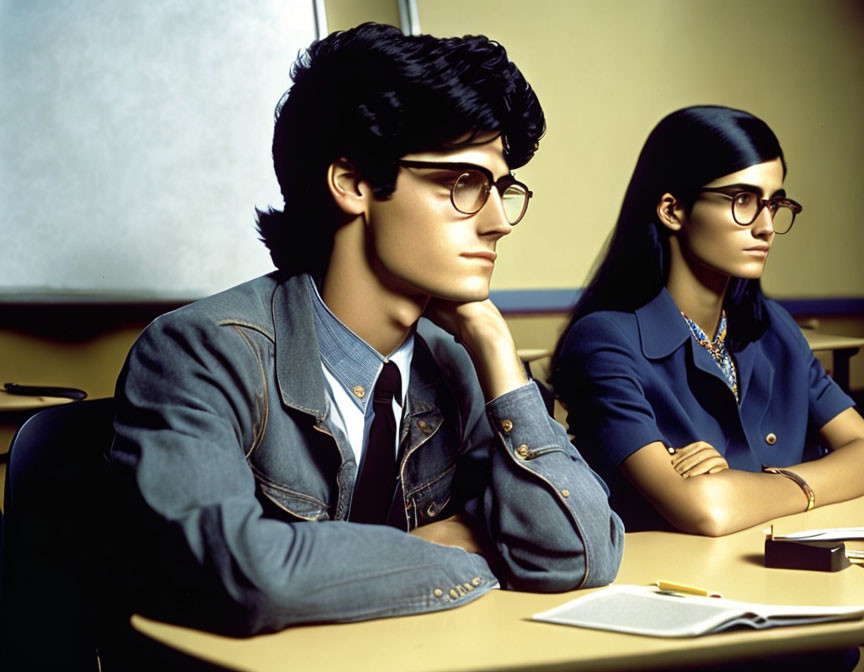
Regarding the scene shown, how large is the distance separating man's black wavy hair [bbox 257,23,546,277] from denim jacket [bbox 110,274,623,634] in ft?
0.46

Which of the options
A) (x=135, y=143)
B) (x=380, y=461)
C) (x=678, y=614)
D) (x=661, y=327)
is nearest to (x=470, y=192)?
(x=380, y=461)

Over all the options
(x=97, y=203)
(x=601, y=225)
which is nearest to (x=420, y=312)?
(x=97, y=203)

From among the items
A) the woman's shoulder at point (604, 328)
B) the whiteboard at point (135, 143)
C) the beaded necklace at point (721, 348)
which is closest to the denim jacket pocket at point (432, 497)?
the woman's shoulder at point (604, 328)

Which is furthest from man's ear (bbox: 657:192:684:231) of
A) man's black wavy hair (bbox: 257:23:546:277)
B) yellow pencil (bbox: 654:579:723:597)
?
yellow pencil (bbox: 654:579:723:597)

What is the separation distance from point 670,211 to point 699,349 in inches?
13.1

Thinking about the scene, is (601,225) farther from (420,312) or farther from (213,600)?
(213,600)

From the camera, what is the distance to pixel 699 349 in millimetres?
2236

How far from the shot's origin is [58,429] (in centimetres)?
146

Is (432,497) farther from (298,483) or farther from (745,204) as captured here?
(745,204)

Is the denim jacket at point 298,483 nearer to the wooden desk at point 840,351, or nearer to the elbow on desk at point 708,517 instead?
the elbow on desk at point 708,517

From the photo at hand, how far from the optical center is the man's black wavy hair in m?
1.55

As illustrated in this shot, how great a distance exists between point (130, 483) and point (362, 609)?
36 cm

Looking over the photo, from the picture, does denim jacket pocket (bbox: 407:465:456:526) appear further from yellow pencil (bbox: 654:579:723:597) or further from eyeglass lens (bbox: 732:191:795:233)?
eyeglass lens (bbox: 732:191:795:233)

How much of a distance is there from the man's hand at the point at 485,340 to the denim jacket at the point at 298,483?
0.04m
